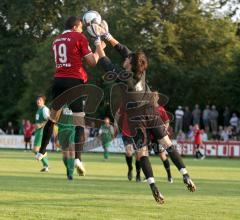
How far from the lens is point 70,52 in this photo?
43.8ft

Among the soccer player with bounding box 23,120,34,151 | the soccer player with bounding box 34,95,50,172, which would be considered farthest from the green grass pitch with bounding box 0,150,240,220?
the soccer player with bounding box 23,120,34,151

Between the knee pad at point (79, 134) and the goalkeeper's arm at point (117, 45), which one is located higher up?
the goalkeeper's arm at point (117, 45)

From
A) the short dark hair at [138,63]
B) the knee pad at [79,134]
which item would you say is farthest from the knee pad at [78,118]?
the short dark hair at [138,63]

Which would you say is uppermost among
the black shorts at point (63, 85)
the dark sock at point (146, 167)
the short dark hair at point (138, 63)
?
the short dark hair at point (138, 63)

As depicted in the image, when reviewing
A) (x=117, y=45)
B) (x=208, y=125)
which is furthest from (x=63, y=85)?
(x=208, y=125)

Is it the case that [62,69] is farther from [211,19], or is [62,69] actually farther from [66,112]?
[211,19]

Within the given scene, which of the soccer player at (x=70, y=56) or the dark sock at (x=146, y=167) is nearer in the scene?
the dark sock at (x=146, y=167)

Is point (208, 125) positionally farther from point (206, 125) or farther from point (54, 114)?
point (54, 114)

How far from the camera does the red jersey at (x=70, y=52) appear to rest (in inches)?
524

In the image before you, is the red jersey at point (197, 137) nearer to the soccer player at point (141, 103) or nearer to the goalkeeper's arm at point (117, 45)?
the goalkeeper's arm at point (117, 45)

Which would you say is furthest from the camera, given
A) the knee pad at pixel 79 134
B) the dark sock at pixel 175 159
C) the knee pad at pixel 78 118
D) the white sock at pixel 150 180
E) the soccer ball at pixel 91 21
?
the knee pad at pixel 79 134

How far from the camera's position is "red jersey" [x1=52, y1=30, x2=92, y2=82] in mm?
13312

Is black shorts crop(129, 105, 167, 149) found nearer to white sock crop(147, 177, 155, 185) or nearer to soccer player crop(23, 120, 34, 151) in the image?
white sock crop(147, 177, 155, 185)

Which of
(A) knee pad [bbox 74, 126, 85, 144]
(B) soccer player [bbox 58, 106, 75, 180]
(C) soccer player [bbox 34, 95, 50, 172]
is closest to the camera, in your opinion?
(A) knee pad [bbox 74, 126, 85, 144]
